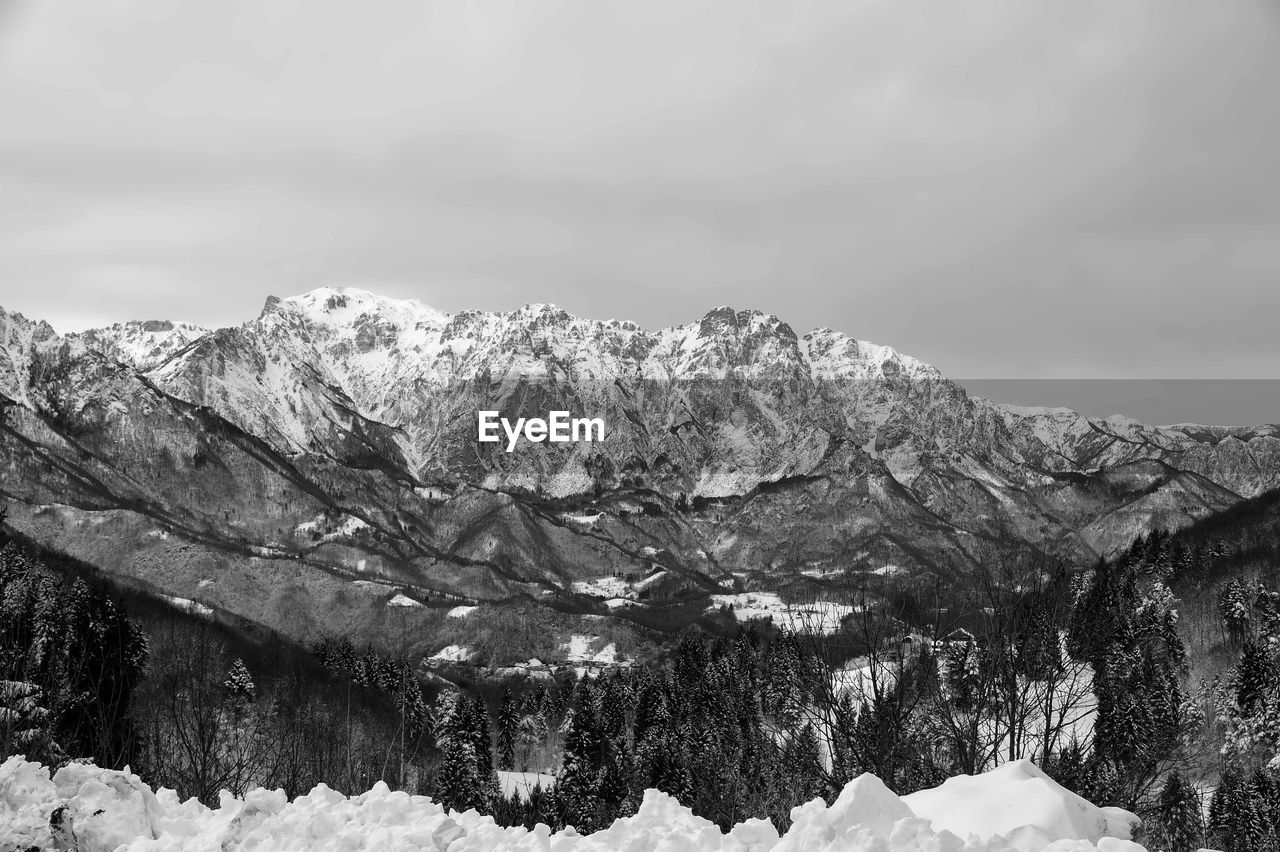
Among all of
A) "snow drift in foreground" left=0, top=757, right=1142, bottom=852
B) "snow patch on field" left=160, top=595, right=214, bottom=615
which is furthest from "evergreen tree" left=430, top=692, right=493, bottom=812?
"snow patch on field" left=160, top=595, right=214, bottom=615

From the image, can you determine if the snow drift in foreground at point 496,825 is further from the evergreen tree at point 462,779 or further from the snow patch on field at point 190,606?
the snow patch on field at point 190,606

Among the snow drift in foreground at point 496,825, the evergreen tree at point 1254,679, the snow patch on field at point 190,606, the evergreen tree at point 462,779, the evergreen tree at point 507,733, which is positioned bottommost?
the evergreen tree at point 507,733

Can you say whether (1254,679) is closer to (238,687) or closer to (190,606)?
(238,687)

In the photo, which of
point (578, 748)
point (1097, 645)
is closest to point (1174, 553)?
→ point (578, 748)

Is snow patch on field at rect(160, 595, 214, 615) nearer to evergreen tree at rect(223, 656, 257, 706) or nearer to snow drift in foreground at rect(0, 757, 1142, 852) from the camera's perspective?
evergreen tree at rect(223, 656, 257, 706)

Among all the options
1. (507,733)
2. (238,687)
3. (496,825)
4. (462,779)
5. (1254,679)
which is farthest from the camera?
(507,733)

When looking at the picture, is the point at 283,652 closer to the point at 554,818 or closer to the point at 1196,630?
the point at 554,818

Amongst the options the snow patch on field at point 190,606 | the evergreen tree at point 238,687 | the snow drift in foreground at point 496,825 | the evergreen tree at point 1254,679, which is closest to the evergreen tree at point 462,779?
the evergreen tree at point 238,687

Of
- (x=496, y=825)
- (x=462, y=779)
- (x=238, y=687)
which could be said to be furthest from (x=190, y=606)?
(x=496, y=825)
